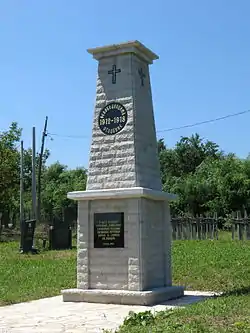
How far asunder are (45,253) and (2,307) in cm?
1049

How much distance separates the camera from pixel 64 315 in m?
7.94

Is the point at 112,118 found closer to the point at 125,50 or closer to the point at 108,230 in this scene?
the point at 125,50

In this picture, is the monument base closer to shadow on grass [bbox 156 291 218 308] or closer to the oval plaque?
shadow on grass [bbox 156 291 218 308]

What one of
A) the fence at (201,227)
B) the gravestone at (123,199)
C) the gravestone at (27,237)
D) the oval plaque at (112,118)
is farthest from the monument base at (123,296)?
the fence at (201,227)

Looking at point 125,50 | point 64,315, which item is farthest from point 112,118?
point 64,315

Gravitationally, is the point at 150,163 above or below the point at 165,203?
above

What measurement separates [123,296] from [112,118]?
3399 millimetres

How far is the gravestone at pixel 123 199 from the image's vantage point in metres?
9.34

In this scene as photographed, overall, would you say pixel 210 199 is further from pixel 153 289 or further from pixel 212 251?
pixel 153 289

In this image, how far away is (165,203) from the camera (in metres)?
10.3

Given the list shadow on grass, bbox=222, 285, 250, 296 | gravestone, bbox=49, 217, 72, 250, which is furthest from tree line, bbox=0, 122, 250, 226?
shadow on grass, bbox=222, 285, 250, 296

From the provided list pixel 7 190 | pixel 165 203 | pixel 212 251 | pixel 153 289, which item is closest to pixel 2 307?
pixel 153 289

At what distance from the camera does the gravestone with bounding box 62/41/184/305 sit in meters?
9.34

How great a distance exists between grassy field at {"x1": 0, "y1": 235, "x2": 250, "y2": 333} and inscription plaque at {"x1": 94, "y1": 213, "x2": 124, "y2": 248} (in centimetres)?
191
